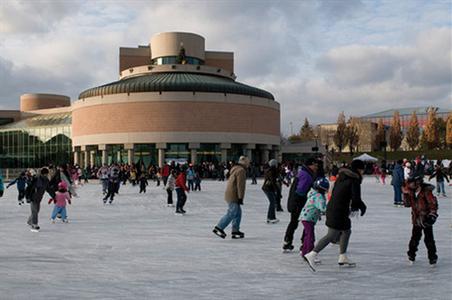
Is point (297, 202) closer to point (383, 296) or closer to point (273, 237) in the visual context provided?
point (273, 237)

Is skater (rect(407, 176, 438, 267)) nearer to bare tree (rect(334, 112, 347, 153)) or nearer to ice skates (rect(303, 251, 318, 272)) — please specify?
ice skates (rect(303, 251, 318, 272))

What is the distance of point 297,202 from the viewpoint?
26.8 feet

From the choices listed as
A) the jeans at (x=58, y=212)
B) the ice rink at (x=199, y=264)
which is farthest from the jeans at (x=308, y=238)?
the jeans at (x=58, y=212)

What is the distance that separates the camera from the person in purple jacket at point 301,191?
8000 mm

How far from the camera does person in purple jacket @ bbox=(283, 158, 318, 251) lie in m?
8.00

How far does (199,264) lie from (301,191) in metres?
2.04

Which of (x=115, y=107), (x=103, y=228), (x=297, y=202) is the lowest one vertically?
(x=103, y=228)

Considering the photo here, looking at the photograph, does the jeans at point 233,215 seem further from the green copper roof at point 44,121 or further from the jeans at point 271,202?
the green copper roof at point 44,121

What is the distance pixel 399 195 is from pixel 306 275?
10.8m

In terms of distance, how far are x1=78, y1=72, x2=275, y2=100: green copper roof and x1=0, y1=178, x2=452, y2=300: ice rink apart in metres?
40.0

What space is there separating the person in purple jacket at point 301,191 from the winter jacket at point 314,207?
1.98 ft

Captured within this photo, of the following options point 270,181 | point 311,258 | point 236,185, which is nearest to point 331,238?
point 311,258

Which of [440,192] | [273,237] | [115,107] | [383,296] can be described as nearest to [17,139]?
[115,107]

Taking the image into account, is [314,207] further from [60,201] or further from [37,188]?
[60,201]
